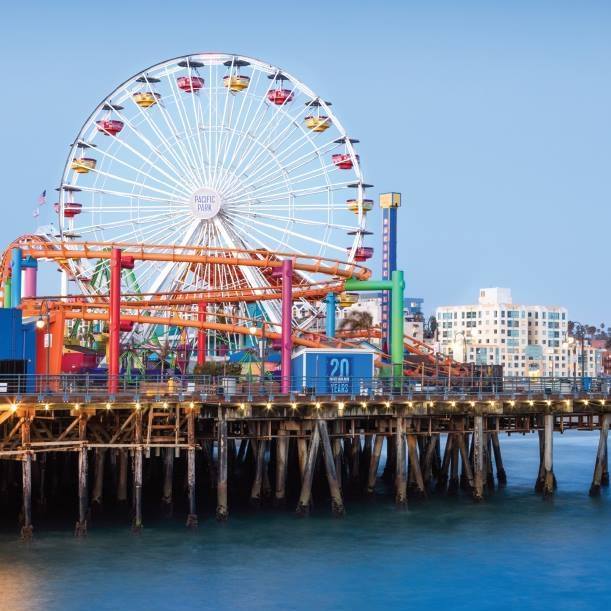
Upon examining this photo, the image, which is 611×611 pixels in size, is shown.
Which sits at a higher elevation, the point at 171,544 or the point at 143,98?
the point at 143,98

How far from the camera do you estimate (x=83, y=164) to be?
77.4m

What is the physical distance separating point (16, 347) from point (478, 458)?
62.4ft

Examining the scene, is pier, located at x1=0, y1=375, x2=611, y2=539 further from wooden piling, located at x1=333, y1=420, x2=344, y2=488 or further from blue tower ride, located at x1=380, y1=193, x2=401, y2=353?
blue tower ride, located at x1=380, y1=193, x2=401, y2=353

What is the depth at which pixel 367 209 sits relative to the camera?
7875cm

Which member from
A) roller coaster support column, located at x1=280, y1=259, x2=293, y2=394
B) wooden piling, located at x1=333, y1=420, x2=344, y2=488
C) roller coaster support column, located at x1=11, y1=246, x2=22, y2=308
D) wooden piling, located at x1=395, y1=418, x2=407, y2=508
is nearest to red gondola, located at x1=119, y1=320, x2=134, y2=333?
roller coaster support column, located at x1=11, y1=246, x2=22, y2=308

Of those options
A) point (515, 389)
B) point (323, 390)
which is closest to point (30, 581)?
A: point (323, 390)

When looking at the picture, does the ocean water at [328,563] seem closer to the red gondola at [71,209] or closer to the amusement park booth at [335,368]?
the amusement park booth at [335,368]

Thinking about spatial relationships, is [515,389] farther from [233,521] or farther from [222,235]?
[222,235]

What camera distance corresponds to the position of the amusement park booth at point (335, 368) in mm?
53406

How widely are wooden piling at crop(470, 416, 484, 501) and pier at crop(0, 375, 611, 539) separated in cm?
5

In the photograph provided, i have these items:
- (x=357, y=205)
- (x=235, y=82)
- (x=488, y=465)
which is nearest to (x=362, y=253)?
(x=357, y=205)

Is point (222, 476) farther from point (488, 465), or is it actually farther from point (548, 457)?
point (488, 465)

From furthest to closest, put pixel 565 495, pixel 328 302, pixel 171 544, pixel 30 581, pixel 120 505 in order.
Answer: pixel 328 302 → pixel 565 495 → pixel 120 505 → pixel 171 544 → pixel 30 581

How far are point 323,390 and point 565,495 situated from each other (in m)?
11.9
